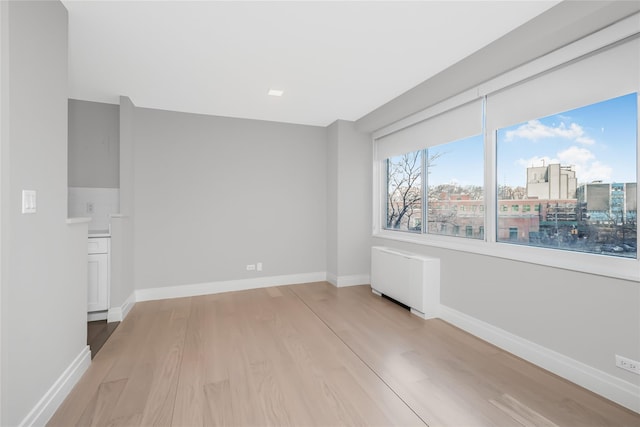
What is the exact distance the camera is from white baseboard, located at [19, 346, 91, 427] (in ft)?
5.05

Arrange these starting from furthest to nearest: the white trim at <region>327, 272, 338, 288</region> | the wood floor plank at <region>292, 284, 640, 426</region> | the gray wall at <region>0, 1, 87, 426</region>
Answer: the white trim at <region>327, 272, 338, 288</region> < the wood floor plank at <region>292, 284, 640, 426</region> < the gray wall at <region>0, 1, 87, 426</region>

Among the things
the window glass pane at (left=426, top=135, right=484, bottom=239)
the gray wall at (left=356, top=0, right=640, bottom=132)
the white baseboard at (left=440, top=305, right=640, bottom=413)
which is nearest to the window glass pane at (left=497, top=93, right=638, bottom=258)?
the window glass pane at (left=426, top=135, right=484, bottom=239)

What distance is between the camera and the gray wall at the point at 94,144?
359cm

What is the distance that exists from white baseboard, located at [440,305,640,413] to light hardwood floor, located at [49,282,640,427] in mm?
63

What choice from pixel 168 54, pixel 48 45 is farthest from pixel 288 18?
pixel 48 45

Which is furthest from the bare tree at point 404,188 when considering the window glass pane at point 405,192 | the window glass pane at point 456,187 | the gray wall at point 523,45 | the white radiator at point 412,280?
the gray wall at point 523,45

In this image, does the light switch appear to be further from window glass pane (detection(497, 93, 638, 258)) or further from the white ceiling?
window glass pane (detection(497, 93, 638, 258))

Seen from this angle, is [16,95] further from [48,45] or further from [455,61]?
[455,61]

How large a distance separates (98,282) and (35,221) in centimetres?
190

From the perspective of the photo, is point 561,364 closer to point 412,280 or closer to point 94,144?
point 412,280

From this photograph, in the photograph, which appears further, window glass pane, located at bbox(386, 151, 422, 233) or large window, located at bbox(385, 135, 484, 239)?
window glass pane, located at bbox(386, 151, 422, 233)

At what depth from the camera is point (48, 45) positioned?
1.76 metres

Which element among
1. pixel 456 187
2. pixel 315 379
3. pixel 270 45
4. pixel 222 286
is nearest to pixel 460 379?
pixel 315 379

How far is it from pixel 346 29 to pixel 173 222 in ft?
10.9
